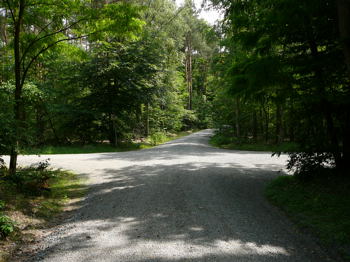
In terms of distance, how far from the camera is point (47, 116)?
61.1 feet

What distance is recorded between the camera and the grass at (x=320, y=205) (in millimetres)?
3914

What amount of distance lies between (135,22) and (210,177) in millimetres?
5129

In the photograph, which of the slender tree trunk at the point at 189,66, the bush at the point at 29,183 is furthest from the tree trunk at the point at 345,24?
the slender tree trunk at the point at 189,66

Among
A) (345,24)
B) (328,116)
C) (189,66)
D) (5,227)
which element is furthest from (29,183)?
(189,66)

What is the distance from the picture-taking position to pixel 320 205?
506 centimetres

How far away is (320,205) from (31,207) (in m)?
6.14

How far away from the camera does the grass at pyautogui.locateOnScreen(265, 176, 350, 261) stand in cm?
391

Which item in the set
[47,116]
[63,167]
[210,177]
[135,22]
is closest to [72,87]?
[47,116]

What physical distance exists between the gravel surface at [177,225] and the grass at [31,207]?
38 centimetres

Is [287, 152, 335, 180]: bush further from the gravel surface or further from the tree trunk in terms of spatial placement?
the tree trunk

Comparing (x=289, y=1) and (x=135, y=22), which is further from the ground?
(x=135, y=22)

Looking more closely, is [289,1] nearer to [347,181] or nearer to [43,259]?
[347,181]

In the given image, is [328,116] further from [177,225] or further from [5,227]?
[5,227]

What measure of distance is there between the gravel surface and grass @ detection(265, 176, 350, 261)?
259mm
